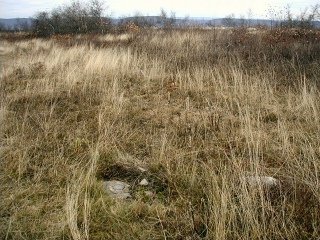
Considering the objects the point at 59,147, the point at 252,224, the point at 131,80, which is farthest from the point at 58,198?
the point at 131,80

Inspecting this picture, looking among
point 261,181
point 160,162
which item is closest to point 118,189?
point 160,162

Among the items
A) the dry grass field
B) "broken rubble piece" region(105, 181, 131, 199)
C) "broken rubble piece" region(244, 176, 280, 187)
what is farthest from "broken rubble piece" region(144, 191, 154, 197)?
"broken rubble piece" region(244, 176, 280, 187)

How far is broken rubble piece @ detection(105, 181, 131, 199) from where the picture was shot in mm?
2322

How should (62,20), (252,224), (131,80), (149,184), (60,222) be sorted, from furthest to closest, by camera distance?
(62,20) → (131,80) → (149,184) → (60,222) → (252,224)

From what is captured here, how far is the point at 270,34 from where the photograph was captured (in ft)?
31.1

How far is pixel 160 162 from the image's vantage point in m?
2.72

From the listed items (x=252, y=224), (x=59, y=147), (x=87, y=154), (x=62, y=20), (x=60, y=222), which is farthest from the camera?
(x=62, y=20)

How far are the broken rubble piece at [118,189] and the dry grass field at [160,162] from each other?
0.07 metres

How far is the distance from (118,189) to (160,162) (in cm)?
52

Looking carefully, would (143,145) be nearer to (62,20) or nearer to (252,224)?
(252,224)

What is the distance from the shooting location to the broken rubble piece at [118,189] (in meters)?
2.32

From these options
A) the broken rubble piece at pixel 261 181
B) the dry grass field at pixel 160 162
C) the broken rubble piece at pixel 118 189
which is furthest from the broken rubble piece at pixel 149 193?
the broken rubble piece at pixel 261 181

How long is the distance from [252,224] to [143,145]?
1712mm

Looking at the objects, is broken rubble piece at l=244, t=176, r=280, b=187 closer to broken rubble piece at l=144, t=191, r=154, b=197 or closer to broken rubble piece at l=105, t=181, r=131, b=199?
broken rubble piece at l=144, t=191, r=154, b=197
